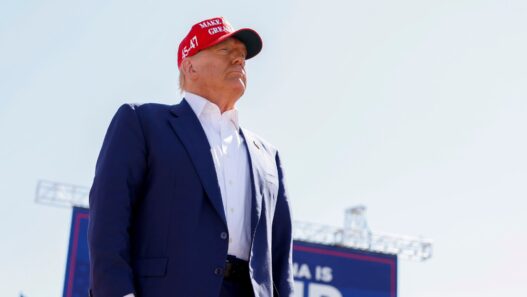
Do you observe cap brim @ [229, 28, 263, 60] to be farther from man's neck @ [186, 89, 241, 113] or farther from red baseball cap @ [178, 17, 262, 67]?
man's neck @ [186, 89, 241, 113]

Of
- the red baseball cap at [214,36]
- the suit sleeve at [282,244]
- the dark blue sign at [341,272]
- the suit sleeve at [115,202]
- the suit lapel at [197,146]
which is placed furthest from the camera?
the dark blue sign at [341,272]

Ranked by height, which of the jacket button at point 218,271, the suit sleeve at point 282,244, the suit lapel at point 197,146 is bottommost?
the jacket button at point 218,271

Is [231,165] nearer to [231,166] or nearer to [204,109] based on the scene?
[231,166]

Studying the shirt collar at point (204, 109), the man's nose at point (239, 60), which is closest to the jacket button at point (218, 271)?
the shirt collar at point (204, 109)

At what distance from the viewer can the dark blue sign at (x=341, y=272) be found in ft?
37.0

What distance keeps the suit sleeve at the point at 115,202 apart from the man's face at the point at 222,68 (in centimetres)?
32

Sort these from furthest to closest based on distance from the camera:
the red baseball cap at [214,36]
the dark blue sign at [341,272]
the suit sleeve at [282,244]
Result: the dark blue sign at [341,272] → the red baseball cap at [214,36] → the suit sleeve at [282,244]

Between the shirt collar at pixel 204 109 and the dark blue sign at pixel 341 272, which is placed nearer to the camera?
the shirt collar at pixel 204 109

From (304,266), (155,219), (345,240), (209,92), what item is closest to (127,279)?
(155,219)

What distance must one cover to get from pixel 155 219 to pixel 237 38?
793 mm

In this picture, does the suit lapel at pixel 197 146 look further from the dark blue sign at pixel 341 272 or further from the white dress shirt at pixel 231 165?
the dark blue sign at pixel 341 272

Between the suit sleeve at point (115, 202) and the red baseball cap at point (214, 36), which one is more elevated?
the red baseball cap at point (214, 36)

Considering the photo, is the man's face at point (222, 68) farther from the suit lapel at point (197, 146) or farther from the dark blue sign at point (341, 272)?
the dark blue sign at point (341, 272)

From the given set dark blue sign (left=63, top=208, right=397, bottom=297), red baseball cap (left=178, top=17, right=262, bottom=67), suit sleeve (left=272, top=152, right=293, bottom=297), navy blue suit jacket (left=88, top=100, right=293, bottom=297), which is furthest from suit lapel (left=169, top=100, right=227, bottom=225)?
dark blue sign (left=63, top=208, right=397, bottom=297)
